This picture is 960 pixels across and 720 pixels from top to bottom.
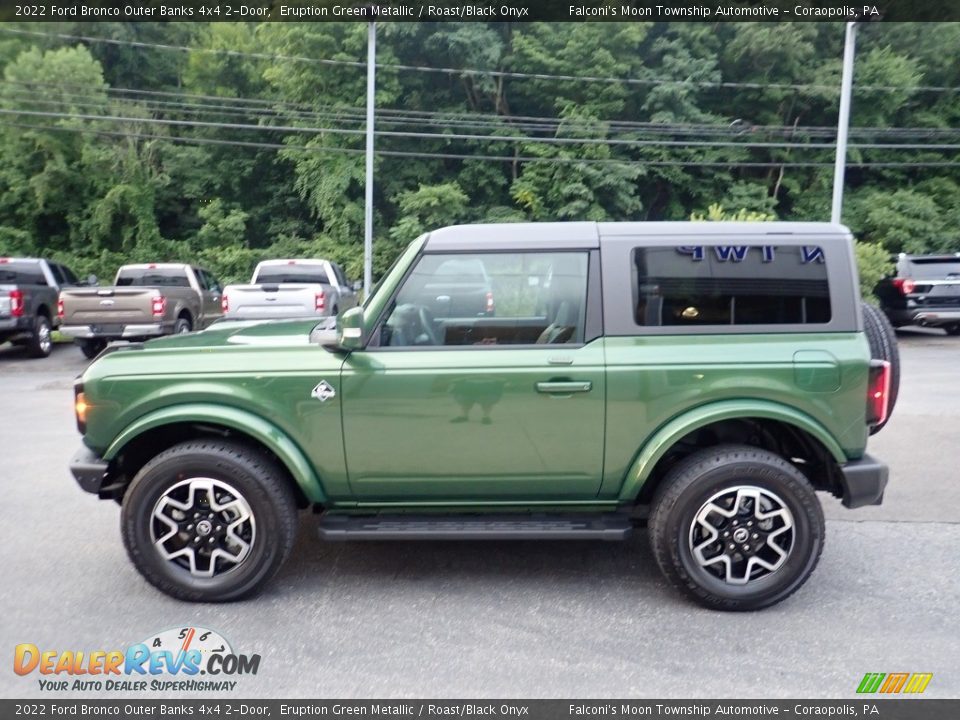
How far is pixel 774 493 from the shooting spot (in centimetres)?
395

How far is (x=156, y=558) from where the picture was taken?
13.2ft

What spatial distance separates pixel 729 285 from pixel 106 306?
1268 centimetres

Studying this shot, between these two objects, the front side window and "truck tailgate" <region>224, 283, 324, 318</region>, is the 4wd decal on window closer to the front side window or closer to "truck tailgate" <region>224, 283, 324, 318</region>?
the front side window

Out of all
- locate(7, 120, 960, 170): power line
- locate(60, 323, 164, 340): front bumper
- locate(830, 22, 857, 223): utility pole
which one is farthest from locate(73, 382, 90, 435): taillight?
locate(7, 120, 960, 170): power line

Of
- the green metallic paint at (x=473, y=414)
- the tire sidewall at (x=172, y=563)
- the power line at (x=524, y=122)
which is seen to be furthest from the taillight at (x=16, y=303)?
the power line at (x=524, y=122)

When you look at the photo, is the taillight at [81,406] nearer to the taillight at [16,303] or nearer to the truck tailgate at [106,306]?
the truck tailgate at [106,306]

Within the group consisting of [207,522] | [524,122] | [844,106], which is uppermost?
[524,122]

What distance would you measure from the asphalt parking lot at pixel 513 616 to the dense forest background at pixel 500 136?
24.9 m

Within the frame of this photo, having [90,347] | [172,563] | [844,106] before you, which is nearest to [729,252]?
[172,563]

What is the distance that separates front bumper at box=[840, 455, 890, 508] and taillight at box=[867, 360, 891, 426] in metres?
0.23

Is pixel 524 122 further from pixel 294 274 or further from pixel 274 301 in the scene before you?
pixel 274 301

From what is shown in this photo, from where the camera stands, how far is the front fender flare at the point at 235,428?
4.00 m
